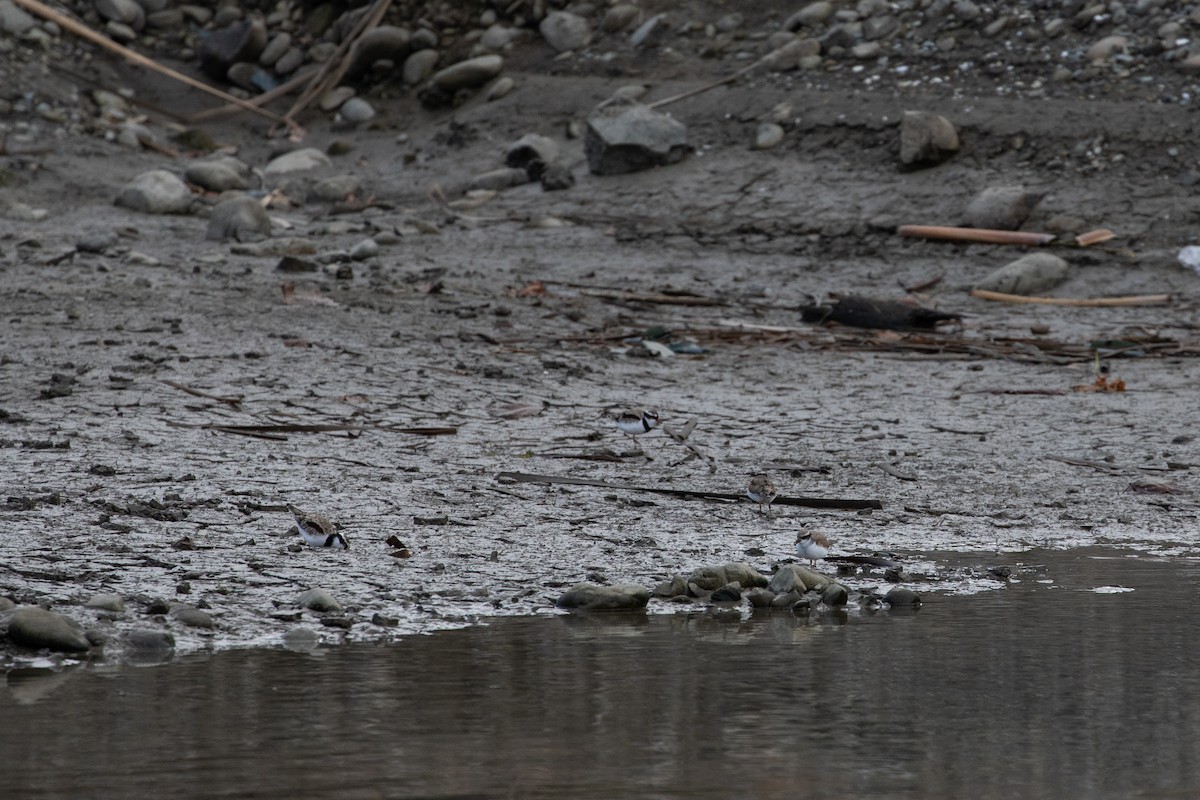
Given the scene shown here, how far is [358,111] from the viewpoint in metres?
15.5

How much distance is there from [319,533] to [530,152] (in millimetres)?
9276

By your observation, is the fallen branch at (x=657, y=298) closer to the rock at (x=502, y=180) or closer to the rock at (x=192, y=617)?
the rock at (x=502, y=180)

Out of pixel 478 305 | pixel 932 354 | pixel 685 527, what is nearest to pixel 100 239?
pixel 478 305

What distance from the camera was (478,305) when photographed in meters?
8.84

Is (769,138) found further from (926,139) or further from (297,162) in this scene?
(297,162)

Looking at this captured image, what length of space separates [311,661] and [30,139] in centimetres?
1188

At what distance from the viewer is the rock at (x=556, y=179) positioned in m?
12.6

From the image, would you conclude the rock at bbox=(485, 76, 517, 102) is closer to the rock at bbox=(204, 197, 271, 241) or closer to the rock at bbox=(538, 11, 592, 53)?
the rock at bbox=(538, 11, 592, 53)

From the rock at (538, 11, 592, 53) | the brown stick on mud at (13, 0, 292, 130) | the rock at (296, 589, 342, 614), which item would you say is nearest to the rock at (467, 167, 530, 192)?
the rock at (538, 11, 592, 53)

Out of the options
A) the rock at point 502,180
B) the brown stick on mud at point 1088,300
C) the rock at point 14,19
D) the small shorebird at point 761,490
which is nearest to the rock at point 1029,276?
the brown stick on mud at point 1088,300

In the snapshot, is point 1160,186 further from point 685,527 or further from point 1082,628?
point 1082,628

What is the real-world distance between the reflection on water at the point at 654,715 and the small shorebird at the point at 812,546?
1.87 ft

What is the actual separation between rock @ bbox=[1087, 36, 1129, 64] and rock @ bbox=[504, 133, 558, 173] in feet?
15.1

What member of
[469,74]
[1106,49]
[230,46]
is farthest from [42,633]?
[230,46]
